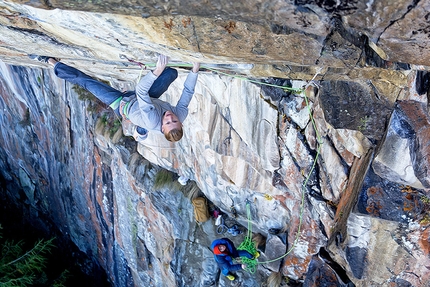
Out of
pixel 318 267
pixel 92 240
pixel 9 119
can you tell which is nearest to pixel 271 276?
pixel 318 267

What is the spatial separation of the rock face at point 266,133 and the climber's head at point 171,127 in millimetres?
578

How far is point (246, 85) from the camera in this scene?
4.68 m

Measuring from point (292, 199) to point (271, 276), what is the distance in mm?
1672

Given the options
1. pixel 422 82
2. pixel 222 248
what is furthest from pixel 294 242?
pixel 422 82

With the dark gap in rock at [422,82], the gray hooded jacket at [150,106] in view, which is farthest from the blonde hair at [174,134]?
the dark gap in rock at [422,82]

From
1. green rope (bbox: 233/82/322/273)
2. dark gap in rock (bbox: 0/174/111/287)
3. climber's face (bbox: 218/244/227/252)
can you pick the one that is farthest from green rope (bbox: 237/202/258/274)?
dark gap in rock (bbox: 0/174/111/287)

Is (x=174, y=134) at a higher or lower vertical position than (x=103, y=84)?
lower

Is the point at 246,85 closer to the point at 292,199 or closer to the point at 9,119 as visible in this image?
the point at 292,199

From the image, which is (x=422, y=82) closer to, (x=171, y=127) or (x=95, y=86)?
(x=171, y=127)

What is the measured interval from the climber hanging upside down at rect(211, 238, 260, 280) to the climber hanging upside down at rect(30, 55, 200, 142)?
2808mm

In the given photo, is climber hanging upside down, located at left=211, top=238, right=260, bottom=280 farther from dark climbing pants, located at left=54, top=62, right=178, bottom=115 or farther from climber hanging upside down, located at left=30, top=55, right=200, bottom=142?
dark climbing pants, located at left=54, top=62, right=178, bottom=115

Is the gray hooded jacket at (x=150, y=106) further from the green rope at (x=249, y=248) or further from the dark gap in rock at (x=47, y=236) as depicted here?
the dark gap in rock at (x=47, y=236)

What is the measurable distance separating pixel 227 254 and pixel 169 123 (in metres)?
3.57

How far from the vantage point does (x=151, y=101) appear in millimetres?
3666
